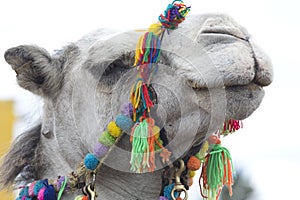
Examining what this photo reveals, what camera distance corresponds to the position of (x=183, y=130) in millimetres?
2664

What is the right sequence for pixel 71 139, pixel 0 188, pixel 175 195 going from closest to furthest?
1. pixel 175 195
2. pixel 71 139
3. pixel 0 188

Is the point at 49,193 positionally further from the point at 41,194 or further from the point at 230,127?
the point at 230,127

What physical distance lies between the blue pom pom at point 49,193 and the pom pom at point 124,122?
520mm

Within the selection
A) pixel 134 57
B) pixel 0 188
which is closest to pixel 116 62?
pixel 134 57

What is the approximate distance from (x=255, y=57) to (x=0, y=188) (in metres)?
1.67

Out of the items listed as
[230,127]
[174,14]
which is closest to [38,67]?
[174,14]

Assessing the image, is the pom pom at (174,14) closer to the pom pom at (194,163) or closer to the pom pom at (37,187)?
the pom pom at (194,163)

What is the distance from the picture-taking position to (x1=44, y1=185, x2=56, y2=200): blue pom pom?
2859 mm

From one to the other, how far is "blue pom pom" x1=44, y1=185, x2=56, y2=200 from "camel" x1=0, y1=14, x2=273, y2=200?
→ 0.25 feet

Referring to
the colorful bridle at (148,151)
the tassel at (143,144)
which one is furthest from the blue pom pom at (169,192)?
the tassel at (143,144)

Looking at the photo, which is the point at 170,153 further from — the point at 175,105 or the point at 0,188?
the point at 0,188

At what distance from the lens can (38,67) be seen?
9.82 ft

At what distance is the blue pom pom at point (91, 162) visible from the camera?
2.77 metres

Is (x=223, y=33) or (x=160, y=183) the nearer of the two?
(x=223, y=33)
